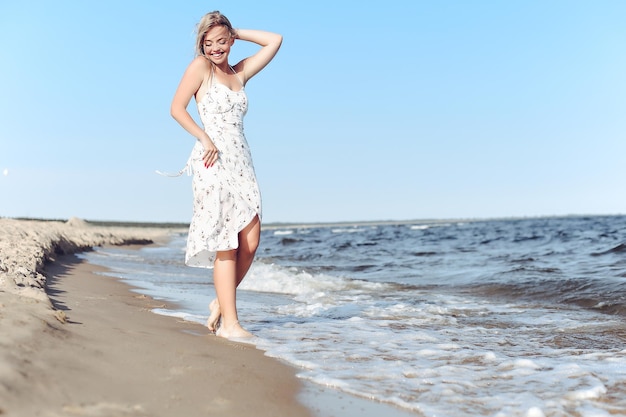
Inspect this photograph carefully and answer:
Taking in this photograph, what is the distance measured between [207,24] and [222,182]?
3.30 ft

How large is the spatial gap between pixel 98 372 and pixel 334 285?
6.32 metres

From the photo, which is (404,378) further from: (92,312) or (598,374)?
(92,312)

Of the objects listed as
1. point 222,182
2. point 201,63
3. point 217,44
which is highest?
point 217,44

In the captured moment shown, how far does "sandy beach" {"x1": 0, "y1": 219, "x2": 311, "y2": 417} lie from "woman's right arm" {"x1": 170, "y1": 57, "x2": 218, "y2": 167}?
1.19 meters

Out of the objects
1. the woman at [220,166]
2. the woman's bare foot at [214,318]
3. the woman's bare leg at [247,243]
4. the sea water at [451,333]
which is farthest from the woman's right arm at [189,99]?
the sea water at [451,333]

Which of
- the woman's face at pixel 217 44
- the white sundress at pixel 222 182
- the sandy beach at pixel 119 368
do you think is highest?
the woman's face at pixel 217 44

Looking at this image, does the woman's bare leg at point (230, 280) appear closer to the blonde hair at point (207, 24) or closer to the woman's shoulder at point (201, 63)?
the woman's shoulder at point (201, 63)

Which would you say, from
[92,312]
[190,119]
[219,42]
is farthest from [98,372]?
[219,42]

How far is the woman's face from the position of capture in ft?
13.2

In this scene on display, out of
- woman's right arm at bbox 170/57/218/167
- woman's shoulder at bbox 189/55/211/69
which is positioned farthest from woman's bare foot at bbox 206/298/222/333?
woman's shoulder at bbox 189/55/211/69

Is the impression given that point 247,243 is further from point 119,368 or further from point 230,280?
point 119,368

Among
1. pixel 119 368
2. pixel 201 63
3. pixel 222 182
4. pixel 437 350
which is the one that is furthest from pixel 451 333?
pixel 119 368

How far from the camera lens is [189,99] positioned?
4.10 metres

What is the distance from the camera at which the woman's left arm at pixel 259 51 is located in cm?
432
